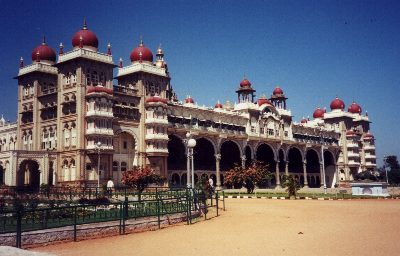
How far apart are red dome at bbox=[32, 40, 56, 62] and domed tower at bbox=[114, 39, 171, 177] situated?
9047 millimetres

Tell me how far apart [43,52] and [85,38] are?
9.07 m

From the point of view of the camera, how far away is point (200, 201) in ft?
66.0

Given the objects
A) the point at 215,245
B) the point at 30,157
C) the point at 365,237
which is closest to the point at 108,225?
the point at 215,245

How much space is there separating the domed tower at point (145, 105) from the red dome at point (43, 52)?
29.7 ft

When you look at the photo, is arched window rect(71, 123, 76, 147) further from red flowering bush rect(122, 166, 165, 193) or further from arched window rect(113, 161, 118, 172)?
red flowering bush rect(122, 166, 165, 193)

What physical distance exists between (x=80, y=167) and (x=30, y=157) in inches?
239

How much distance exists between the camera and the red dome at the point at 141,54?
50.6 metres

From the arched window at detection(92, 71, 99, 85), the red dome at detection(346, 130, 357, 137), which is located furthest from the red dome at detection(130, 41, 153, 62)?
the red dome at detection(346, 130, 357, 137)

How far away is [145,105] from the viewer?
4844cm

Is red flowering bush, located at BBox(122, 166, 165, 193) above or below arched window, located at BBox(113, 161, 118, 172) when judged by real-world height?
below

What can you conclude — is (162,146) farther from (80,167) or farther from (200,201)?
(200,201)

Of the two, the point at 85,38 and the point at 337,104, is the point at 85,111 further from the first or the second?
the point at 337,104

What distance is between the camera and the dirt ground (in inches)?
436

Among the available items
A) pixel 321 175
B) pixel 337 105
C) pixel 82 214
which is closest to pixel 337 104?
pixel 337 105
